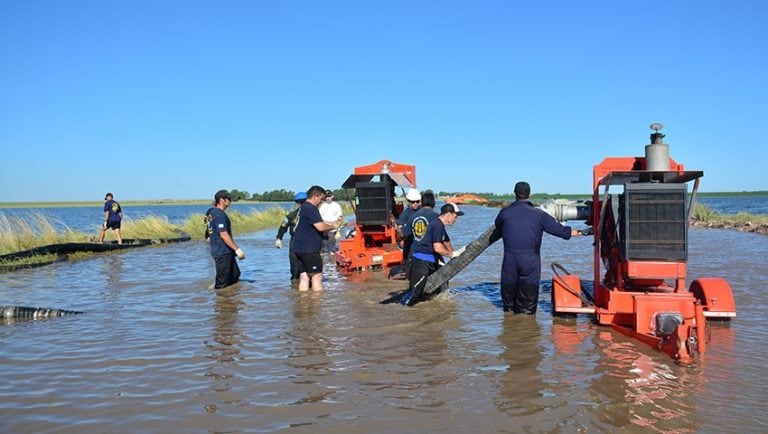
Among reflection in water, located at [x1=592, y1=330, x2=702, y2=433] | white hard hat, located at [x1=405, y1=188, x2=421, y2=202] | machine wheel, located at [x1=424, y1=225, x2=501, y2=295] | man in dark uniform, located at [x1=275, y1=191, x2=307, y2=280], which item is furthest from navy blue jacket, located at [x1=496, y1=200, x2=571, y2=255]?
man in dark uniform, located at [x1=275, y1=191, x2=307, y2=280]

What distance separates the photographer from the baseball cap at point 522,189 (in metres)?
7.18

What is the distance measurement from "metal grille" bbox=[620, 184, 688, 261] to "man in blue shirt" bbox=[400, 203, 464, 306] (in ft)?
8.63

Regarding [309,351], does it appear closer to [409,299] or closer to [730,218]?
[409,299]

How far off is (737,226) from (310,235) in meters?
22.9

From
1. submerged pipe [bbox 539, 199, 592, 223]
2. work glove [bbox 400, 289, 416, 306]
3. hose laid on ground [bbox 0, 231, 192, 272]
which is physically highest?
submerged pipe [bbox 539, 199, 592, 223]

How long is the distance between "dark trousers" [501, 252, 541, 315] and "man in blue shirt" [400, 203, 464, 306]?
1.08 m

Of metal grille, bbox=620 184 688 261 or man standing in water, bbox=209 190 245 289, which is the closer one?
metal grille, bbox=620 184 688 261

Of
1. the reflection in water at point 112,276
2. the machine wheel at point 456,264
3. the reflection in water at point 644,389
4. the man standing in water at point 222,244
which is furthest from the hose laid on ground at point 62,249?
the reflection in water at point 644,389

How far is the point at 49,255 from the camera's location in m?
14.6

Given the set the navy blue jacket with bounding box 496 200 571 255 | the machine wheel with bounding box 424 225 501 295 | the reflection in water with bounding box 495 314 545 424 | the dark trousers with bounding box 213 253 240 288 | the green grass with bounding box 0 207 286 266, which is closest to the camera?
the reflection in water with bounding box 495 314 545 424

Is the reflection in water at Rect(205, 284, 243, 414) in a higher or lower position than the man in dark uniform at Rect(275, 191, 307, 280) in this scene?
lower

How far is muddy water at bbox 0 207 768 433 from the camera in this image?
13.2ft

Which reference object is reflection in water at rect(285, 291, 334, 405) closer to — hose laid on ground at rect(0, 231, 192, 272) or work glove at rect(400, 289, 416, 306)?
work glove at rect(400, 289, 416, 306)

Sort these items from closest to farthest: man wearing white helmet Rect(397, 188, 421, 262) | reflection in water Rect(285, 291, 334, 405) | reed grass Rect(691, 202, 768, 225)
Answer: reflection in water Rect(285, 291, 334, 405) < man wearing white helmet Rect(397, 188, 421, 262) < reed grass Rect(691, 202, 768, 225)
